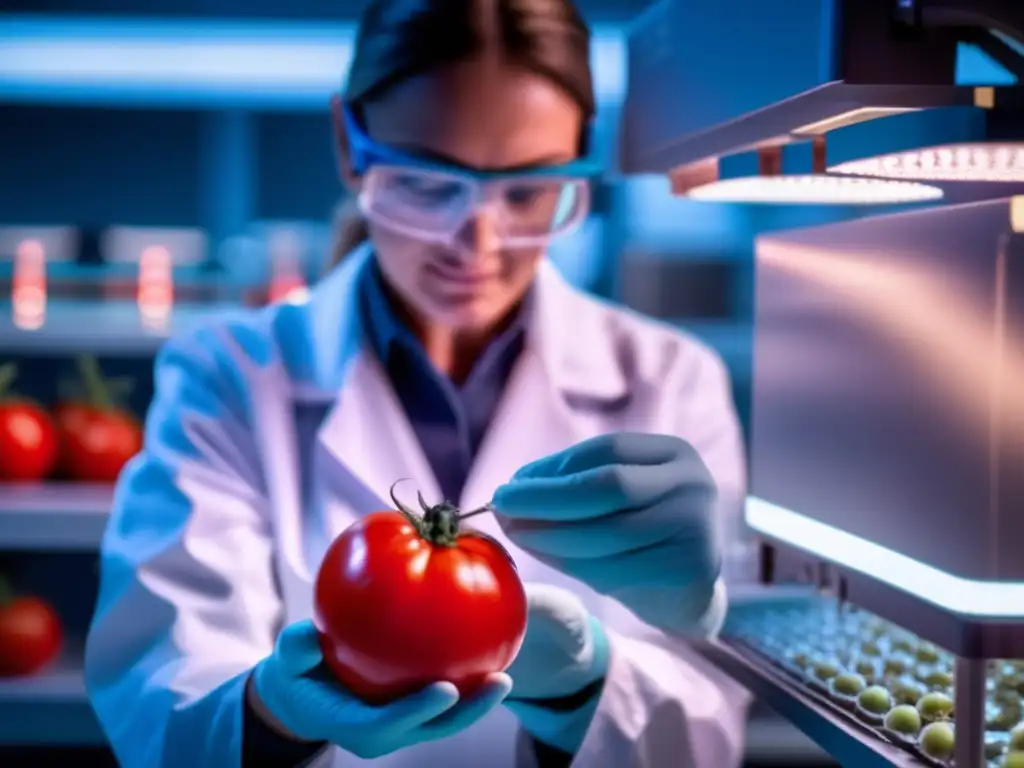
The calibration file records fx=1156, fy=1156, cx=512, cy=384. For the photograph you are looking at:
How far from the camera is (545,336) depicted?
165 cm

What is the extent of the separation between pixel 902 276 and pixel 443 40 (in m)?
0.62

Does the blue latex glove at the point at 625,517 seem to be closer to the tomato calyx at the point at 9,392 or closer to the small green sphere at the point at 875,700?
the small green sphere at the point at 875,700

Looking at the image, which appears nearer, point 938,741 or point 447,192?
point 938,741

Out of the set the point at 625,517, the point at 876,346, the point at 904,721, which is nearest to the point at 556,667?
the point at 625,517

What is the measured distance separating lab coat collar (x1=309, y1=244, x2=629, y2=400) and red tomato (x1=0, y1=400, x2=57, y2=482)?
102 centimetres

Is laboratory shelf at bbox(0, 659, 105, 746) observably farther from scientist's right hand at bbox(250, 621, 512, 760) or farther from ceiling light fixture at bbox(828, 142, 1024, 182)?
ceiling light fixture at bbox(828, 142, 1024, 182)

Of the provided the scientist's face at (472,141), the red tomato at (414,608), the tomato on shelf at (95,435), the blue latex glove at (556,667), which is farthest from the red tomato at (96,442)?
the red tomato at (414,608)

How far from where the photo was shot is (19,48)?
255 cm

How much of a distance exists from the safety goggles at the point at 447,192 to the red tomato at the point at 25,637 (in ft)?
4.83

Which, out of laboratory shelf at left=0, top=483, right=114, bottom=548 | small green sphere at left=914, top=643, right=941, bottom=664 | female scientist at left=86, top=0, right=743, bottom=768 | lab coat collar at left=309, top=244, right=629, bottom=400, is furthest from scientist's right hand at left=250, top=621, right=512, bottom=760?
laboratory shelf at left=0, top=483, right=114, bottom=548

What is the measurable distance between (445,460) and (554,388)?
18cm

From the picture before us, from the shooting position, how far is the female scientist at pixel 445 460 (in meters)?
1.03

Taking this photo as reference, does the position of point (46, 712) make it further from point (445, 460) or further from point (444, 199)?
point (444, 199)

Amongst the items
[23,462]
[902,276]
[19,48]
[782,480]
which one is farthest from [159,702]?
[19,48]
